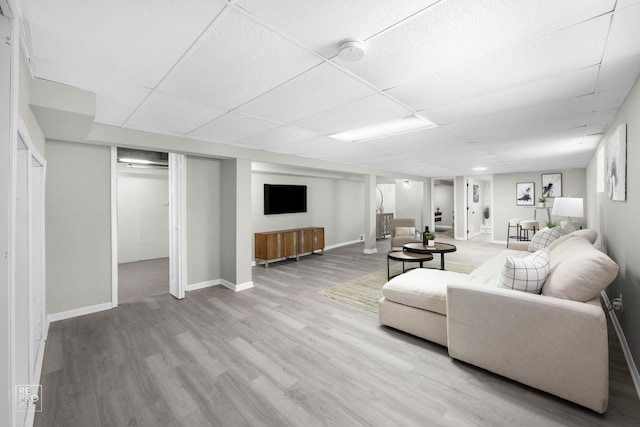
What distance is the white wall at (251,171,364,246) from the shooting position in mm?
6341

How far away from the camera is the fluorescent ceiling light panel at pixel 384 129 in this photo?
3.03 metres

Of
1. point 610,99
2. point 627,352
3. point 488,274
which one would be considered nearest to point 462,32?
point 610,99

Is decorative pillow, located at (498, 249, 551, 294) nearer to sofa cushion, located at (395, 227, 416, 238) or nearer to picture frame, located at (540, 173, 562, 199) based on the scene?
sofa cushion, located at (395, 227, 416, 238)

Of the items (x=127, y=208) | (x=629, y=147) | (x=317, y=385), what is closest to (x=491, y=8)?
(x=629, y=147)

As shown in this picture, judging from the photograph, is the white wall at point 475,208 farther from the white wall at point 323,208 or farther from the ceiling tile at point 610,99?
the ceiling tile at point 610,99

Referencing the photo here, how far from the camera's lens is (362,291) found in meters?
4.10

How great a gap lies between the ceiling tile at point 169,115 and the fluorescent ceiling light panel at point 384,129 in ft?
5.23

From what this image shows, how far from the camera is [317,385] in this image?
2027 millimetres

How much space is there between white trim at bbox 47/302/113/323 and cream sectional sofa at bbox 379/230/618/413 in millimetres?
4020

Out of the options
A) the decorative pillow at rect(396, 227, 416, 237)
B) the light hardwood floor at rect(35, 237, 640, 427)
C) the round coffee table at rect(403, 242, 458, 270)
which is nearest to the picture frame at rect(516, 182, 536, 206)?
the decorative pillow at rect(396, 227, 416, 237)

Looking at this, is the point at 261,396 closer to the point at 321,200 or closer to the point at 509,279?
the point at 509,279

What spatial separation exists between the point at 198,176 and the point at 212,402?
3.36 metres

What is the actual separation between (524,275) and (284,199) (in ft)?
17.5

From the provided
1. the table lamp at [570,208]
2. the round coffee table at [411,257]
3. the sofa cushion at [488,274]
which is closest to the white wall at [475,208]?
the table lamp at [570,208]
